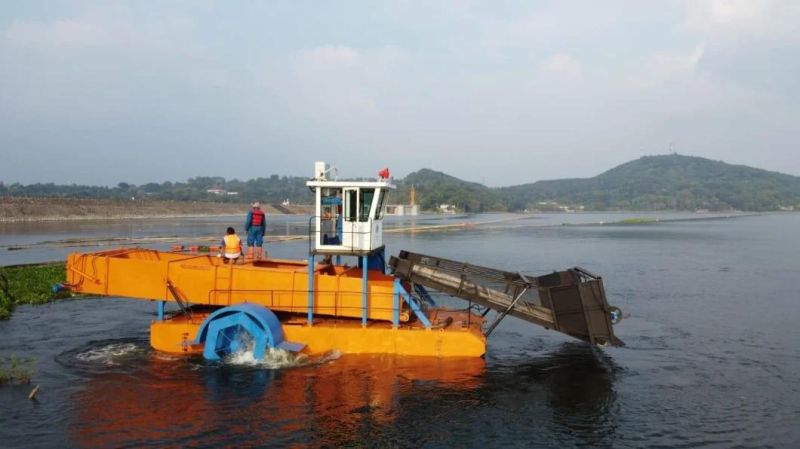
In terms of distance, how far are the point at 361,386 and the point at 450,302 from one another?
41.0ft

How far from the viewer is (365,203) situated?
15.4 m

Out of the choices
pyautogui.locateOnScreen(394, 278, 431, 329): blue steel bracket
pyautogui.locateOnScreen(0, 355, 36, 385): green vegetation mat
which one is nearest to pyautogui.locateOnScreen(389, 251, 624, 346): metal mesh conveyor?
pyautogui.locateOnScreen(394, 278, 431, 329): blue steel bracket

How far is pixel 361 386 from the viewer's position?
1326 centimetres

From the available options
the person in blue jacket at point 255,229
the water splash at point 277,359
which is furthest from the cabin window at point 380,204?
the water splash at point 277,359

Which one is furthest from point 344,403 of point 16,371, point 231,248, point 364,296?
point 16,371

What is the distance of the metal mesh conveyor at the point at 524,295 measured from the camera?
14461mm

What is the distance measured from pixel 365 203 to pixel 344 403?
5343 millimetres

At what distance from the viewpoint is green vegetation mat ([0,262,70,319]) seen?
22.4m

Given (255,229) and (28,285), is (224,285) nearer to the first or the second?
(255,229)

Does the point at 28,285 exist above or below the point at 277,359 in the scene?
above

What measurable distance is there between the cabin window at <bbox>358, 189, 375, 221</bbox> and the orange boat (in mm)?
27

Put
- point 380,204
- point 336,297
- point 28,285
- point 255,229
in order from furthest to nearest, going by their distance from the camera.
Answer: point 28,285
point 255,229
point 380,204
point 336,297

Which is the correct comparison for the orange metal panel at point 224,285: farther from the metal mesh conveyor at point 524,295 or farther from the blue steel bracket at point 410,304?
the metal mesh conveyor at point 524,295

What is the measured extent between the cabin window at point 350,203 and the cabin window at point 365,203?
133 mm
